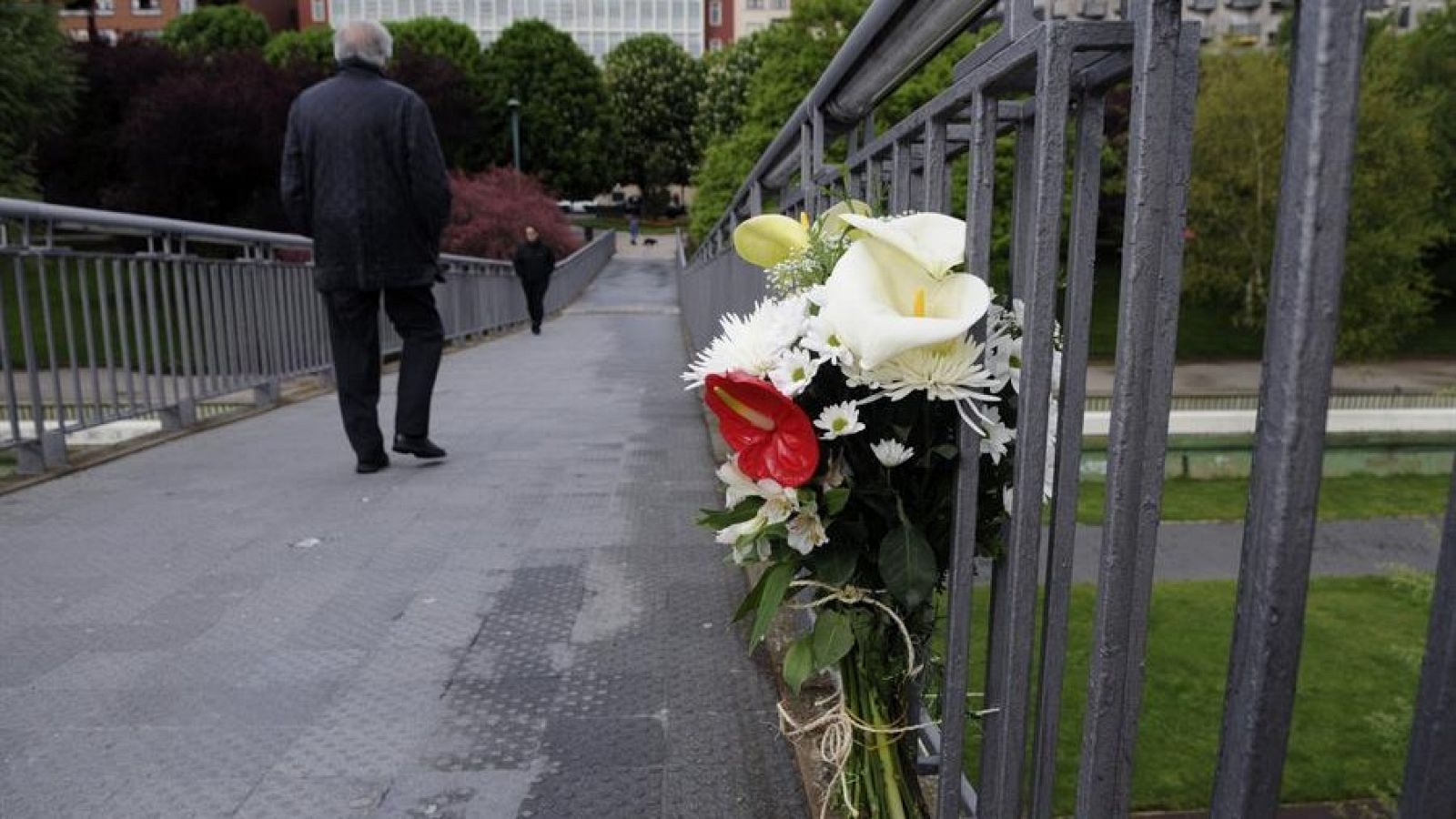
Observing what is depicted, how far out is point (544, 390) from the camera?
25.8ft

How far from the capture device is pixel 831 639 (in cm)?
136

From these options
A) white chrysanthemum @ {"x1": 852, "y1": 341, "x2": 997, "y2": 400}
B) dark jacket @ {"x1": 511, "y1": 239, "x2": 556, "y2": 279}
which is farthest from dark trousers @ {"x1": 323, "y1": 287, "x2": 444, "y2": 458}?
dark jacket @ {"x1": 511, "y1": 239, "x2": 556, "y2": 279}

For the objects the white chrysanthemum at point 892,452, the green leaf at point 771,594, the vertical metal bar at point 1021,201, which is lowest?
the green leaf at point 771,594

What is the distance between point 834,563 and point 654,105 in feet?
236

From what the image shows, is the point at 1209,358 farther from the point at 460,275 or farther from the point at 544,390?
the point at 544,390

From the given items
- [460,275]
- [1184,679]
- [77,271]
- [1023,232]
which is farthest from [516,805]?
[460,275]

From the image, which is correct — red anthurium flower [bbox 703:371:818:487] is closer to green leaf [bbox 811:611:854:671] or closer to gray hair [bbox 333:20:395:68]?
green leaf [bbox 811:611:854:671]

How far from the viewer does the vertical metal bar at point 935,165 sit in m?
1.38

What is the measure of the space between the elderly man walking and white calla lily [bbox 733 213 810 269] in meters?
3.04

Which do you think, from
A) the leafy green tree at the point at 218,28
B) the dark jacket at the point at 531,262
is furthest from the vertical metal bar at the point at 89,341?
the leafy green tree at the point at 218,28

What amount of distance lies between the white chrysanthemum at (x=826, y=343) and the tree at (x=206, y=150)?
35727 millimetres

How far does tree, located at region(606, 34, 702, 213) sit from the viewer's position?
7006 centimetres

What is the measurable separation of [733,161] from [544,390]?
81.4 feet

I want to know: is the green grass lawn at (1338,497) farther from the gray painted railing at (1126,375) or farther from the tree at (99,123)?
the tree at (99,123)
